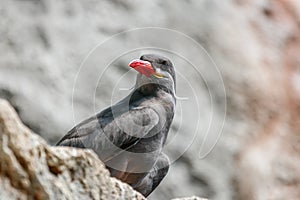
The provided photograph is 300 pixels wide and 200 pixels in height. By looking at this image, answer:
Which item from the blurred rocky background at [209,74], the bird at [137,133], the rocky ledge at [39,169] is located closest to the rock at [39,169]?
the rocky ledge at [39,169]

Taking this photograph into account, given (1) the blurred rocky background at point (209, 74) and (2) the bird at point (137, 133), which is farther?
(1) the blurred rocky background at point (209, 74)

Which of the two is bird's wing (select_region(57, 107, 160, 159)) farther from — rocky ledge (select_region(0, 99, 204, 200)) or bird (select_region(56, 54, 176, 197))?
rocky ledge (select_region(0, 99, 204, 200))

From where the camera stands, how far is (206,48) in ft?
33.7

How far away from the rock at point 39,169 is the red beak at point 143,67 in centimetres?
285

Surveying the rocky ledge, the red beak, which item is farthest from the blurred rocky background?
the rocky ledge

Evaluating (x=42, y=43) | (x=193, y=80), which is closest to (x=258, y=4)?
(x=193, y=80)

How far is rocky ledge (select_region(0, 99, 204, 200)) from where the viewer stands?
13.2 ft

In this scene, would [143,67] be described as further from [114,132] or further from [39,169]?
[39,169]

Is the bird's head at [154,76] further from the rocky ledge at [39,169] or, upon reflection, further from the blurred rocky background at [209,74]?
the rocky ledge at [39,169]

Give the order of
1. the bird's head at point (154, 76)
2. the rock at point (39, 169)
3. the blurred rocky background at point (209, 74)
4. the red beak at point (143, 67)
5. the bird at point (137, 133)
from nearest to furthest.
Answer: the rock at point (39, 169)
the bird at point (137, 133)
the red beak at point (143, 67)
the bird's head at point (154, 76)
the blurred rocky background at point (209, 74)

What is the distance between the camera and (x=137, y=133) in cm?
691

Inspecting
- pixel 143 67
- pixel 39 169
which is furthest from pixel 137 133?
pixel 39 169

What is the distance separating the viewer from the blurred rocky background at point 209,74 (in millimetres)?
9008

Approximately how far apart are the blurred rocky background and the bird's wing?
1.81 metres
